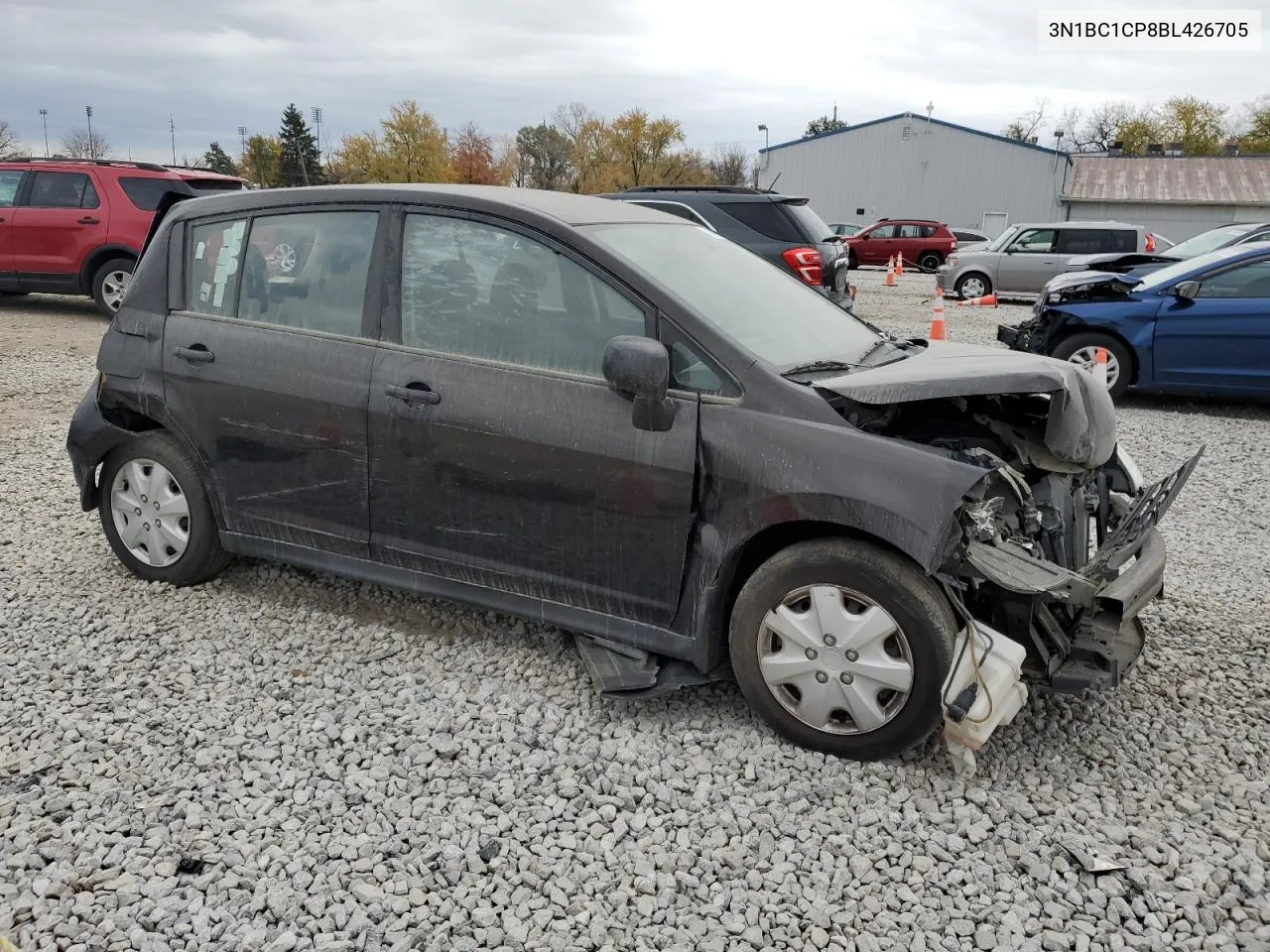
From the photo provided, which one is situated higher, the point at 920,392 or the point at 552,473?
the point at 920,392

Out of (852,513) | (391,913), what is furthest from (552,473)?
(391,913)

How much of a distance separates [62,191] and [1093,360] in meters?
11.6

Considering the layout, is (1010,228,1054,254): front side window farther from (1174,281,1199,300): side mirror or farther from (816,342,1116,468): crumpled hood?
(816,342,1116,468): crumpled hood

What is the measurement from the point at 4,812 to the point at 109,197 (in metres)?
10.8

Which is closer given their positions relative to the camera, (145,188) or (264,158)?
(145,188)

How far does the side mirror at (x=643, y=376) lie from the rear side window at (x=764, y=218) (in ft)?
26.2

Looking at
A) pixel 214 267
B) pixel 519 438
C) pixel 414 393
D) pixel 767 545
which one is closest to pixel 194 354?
pixel 214 267

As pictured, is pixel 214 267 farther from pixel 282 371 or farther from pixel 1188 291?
pixel 1188 291

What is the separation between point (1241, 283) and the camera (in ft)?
28.0

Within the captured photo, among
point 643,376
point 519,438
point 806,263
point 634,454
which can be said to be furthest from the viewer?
point 806,263

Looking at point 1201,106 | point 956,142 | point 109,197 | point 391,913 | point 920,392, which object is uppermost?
point 1201,106

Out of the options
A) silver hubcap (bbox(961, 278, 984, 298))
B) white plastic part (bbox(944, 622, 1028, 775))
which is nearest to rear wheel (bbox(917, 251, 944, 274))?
silver hubcap (bbox(961, 278, 984, 298))

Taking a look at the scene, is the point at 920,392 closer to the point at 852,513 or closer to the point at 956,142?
the point at 852,513

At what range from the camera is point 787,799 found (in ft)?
10.1
